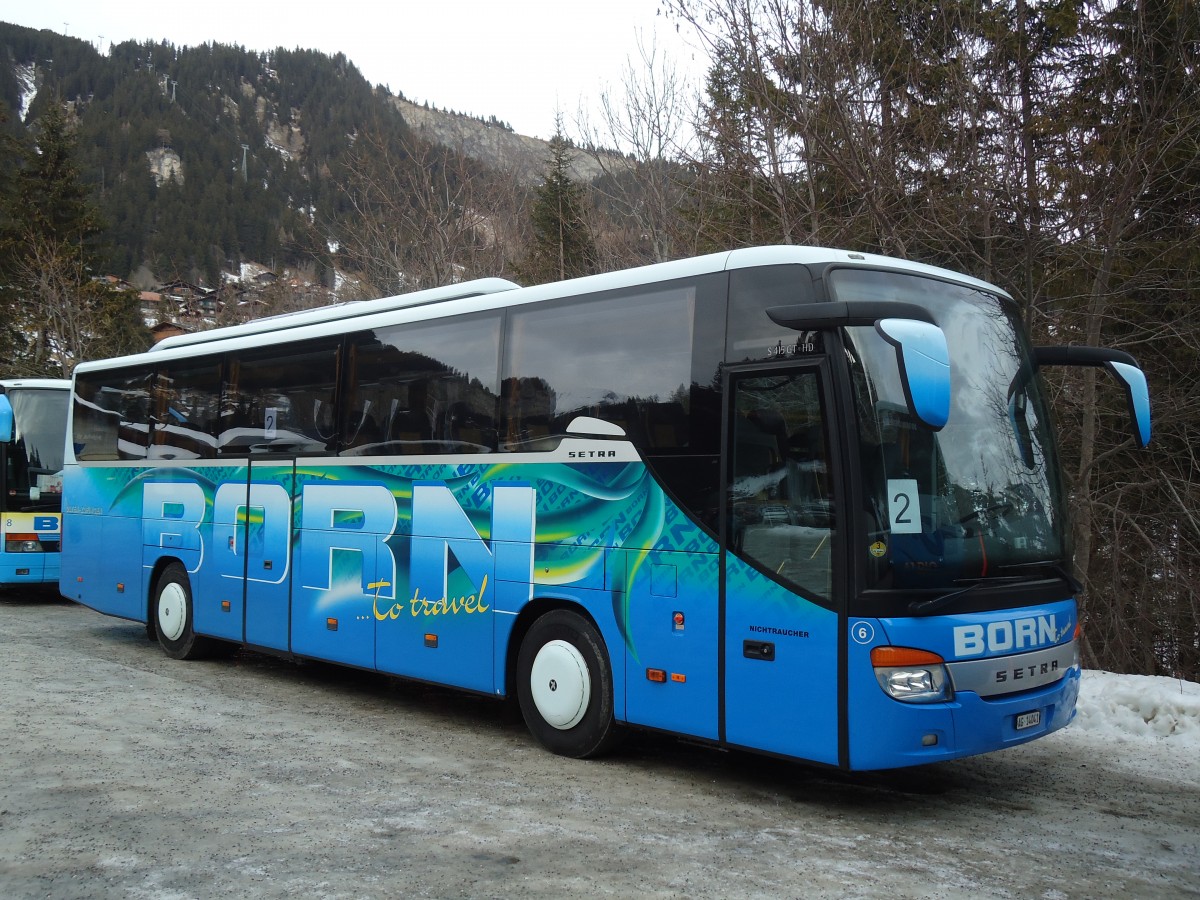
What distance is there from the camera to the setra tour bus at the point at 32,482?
54.6 feet

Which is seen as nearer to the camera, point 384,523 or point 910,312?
point 910,312

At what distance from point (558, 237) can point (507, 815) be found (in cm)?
2533

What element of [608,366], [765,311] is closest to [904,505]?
[765,311]

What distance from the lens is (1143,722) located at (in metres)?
8.20

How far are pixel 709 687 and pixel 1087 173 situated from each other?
7.90 meters

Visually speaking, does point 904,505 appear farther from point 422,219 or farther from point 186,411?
point 422,219

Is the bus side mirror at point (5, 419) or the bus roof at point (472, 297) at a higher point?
the bus roof at point (472, 297)

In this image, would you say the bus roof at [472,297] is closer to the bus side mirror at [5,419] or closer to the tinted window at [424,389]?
the tinted window at [424,389]

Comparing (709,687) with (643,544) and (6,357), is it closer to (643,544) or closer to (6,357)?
(643,544)

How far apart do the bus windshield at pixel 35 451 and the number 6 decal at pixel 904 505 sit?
1480cm

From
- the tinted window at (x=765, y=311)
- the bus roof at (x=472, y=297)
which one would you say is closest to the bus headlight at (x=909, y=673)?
the tinted window at (x=765, y=311)

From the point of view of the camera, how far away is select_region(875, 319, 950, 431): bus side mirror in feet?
17.0

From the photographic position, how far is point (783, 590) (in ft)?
20.3

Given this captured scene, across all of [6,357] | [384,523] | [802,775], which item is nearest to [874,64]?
[384,523]
